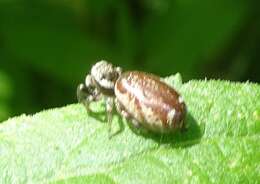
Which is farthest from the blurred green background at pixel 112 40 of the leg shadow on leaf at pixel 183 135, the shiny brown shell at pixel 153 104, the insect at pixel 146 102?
the leg shadow on leaf at pixel 183 135

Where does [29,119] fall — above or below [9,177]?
above

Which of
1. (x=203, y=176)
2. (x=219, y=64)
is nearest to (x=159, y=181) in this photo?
(x=203, y=176)

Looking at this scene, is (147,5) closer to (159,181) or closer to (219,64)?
(219,64)

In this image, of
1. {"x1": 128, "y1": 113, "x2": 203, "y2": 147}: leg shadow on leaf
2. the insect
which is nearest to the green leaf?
{"x1": 128, "y1": 113, "x2": 203, "y2": 147}: leg shadow on leaf

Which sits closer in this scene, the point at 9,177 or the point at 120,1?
the point at 9,177

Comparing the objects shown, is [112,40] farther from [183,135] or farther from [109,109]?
[183,135]

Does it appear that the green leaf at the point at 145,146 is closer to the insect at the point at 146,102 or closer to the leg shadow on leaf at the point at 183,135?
the leg shadow on leaf at the point at 183,135

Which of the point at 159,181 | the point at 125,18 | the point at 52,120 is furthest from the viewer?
the point at 125,18
